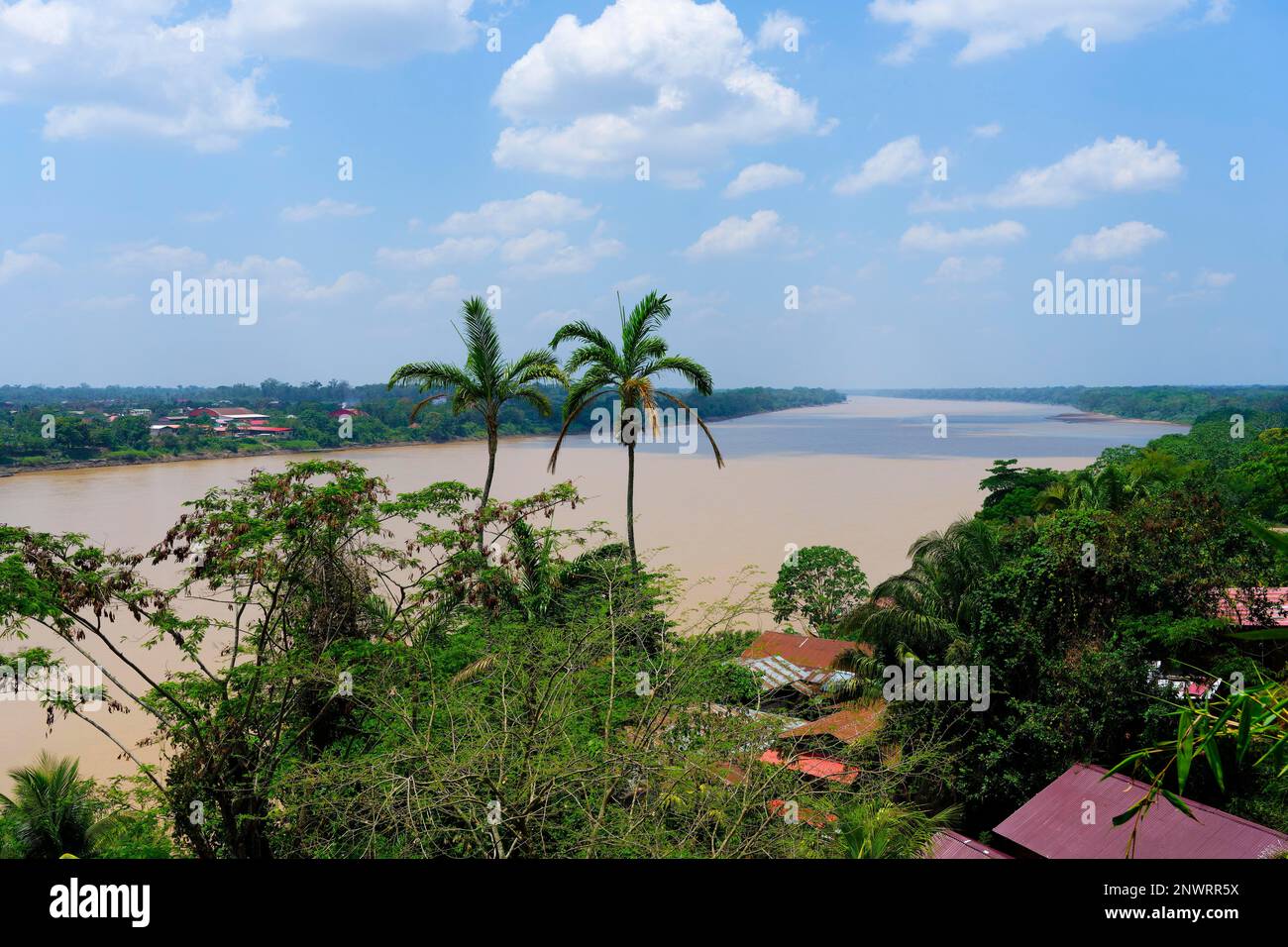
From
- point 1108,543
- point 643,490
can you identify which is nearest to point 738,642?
point 1108,543

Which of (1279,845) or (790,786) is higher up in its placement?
(790,786)

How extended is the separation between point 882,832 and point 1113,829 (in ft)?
9.89

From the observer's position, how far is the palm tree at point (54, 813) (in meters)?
7.71

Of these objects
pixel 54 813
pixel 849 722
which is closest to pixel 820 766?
pixel 849 722

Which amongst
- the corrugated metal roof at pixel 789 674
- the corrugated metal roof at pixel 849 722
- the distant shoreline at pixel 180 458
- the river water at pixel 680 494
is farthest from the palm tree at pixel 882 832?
the distant shoreline at pixel 180 458

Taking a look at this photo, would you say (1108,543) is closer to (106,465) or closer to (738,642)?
(738,642)

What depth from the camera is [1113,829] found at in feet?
23.7

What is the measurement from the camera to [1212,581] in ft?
30.7

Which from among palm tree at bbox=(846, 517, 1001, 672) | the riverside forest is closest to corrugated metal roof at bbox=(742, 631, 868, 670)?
the riverside forest

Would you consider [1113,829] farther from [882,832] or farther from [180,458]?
[180,458]

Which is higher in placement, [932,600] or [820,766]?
[932,600]

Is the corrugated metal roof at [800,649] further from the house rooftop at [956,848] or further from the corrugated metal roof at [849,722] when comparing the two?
the house rooftop at [956,848]

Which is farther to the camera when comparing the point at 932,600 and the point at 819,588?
the point at 819,588
